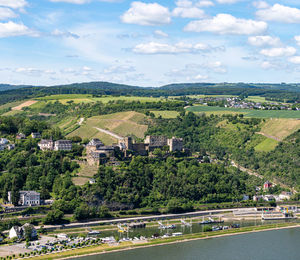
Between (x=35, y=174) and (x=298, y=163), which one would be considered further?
(x=298, y=163)

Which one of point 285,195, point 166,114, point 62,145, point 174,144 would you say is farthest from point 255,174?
point 166,114

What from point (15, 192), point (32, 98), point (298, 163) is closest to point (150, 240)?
point (15, 192)

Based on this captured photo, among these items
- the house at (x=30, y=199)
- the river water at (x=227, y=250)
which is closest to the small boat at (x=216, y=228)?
the river water at (x=227, y=250)

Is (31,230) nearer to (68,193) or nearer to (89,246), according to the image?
(89,246)

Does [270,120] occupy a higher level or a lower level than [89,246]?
higher

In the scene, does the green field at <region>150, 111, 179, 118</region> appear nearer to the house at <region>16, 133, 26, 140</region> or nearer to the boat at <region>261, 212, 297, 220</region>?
the house at <region>16, 133, 26, 140</region>

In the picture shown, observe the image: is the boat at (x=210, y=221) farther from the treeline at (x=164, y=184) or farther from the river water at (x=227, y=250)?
the river water at (x=227, y=250)
